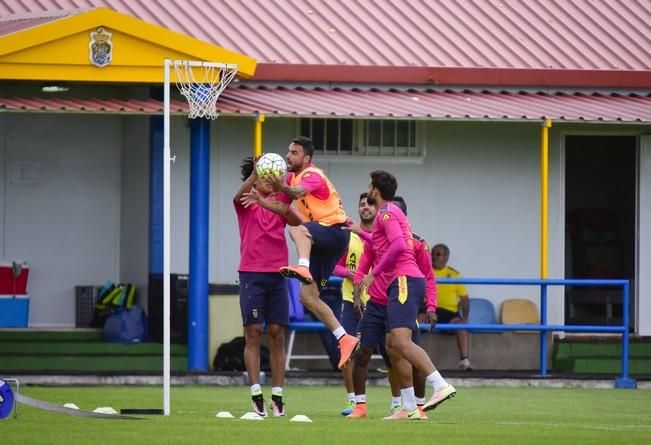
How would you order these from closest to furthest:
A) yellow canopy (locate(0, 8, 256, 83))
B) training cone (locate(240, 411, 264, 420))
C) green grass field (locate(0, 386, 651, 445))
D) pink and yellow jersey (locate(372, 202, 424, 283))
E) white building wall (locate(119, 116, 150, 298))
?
green grass field (locate(0, 386, 651, 445)) → training cone (locate(240, 411, 264, 420)) → pink and yellow jersey (locate(372, 202, 424, 283)) → yellow canopy (locate(0, 8, 256, 83)) → white building wall (locate(119, 116, 150, 298))

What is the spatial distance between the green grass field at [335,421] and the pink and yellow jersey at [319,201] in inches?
69.4

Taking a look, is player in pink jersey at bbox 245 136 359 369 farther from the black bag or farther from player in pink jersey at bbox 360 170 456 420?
the black bag

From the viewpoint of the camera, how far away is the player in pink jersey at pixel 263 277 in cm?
1390

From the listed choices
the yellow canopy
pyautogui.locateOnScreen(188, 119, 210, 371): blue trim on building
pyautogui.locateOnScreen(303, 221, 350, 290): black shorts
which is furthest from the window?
pyautogui.locateOnScreen(303, 221, 350, 290): black shorts

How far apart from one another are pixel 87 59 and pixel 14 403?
6.70 meters

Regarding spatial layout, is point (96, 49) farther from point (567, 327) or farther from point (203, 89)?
point (567, 327)

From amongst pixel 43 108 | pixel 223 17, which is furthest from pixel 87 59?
→ pixel 223 17

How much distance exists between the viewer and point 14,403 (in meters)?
12.7

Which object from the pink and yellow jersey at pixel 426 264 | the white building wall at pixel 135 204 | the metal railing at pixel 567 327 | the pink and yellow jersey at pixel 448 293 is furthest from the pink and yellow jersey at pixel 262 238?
the white building wall at pixel 135 204

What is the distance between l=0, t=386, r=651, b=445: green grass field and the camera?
11234 millimetres

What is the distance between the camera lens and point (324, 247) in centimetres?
1463

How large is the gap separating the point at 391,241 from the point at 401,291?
1.42 feet

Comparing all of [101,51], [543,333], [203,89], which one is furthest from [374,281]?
[543,333]

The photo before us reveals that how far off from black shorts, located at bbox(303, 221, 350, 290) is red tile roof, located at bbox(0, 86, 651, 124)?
433 centimetres
